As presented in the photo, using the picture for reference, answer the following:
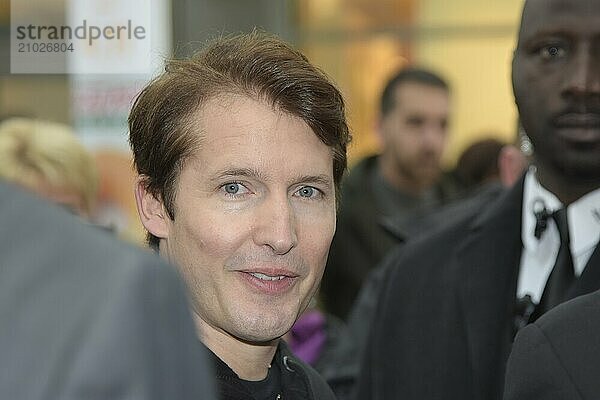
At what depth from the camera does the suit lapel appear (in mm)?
2732

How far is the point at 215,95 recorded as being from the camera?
6.84 ft

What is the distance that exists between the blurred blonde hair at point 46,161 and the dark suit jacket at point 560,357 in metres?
1.95

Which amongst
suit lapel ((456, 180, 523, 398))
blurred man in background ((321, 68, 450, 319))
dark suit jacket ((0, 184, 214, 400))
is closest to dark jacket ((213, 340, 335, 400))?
suit lapel ((456, 180, 523, 398))

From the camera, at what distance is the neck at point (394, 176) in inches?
234

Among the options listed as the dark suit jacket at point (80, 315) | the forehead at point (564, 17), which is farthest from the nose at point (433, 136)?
the dark suit jacket at point (80, 315)

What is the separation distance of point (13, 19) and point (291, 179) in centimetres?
150

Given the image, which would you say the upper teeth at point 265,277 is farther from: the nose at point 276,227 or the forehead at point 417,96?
the forehead at point 417,96

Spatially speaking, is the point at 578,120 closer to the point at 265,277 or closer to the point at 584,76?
the point at 584,76

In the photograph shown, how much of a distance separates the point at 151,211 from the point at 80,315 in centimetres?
126

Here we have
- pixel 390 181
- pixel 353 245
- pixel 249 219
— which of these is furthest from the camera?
pixel 390 181

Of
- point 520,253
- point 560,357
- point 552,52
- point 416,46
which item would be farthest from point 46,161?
point 416,46

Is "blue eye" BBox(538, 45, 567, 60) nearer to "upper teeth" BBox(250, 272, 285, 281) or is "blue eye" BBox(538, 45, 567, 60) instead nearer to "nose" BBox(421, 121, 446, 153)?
"upper teeth" BBox(250, 272, 285, 281)

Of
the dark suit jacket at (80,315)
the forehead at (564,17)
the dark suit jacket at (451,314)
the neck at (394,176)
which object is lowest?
the neck at (394,176)

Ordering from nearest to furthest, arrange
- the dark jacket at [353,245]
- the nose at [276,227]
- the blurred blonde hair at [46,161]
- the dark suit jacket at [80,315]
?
the dark suit jacket at [80,315], the nose at [276,227], the blurred blonde hair at [46,161], the dark jacket at [353,245]
